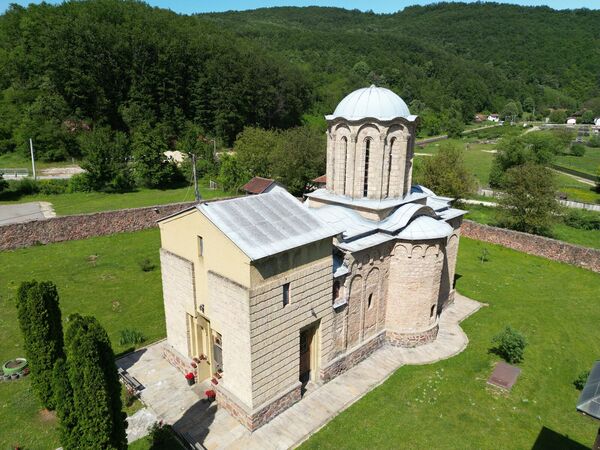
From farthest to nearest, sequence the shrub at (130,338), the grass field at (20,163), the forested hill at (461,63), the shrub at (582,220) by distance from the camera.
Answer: the forested hill at (461,63) → the grass field at (20,163) → the shrub at (582,220) → the shrub at (130,338)

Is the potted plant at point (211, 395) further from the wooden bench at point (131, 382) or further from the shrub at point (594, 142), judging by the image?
the shrub at point (594, 142)

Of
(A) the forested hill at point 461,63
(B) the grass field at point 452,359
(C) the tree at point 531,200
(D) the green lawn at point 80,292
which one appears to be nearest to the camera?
(B) the grass field at point 452,359

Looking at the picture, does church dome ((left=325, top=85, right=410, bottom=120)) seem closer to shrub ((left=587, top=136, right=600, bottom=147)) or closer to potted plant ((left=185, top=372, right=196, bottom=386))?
potted plant ((left=185, top=372, right=196, bottom=386))

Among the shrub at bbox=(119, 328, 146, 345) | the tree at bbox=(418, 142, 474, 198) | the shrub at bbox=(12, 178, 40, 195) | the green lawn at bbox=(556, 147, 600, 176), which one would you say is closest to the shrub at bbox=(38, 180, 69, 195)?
the shrub at bbox=(12, 178, 40, 195)

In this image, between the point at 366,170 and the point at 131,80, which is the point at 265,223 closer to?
the point at 366,170

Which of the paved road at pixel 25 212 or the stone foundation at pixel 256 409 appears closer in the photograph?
the stone foundation at pixel 256 409

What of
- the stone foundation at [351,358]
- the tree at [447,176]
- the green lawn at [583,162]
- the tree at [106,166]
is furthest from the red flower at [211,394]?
the green lawn at [583,162]

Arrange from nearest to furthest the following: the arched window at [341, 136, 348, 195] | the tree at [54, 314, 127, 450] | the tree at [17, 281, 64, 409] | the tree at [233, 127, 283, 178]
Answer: the tree at [54, 314, 127, 450], the tree at [17, 281, 64, 409], the arched window at [341, 136, 348, 195], the tree at [233, 127, 283, 178]

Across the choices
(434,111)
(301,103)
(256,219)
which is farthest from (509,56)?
(256,219)
